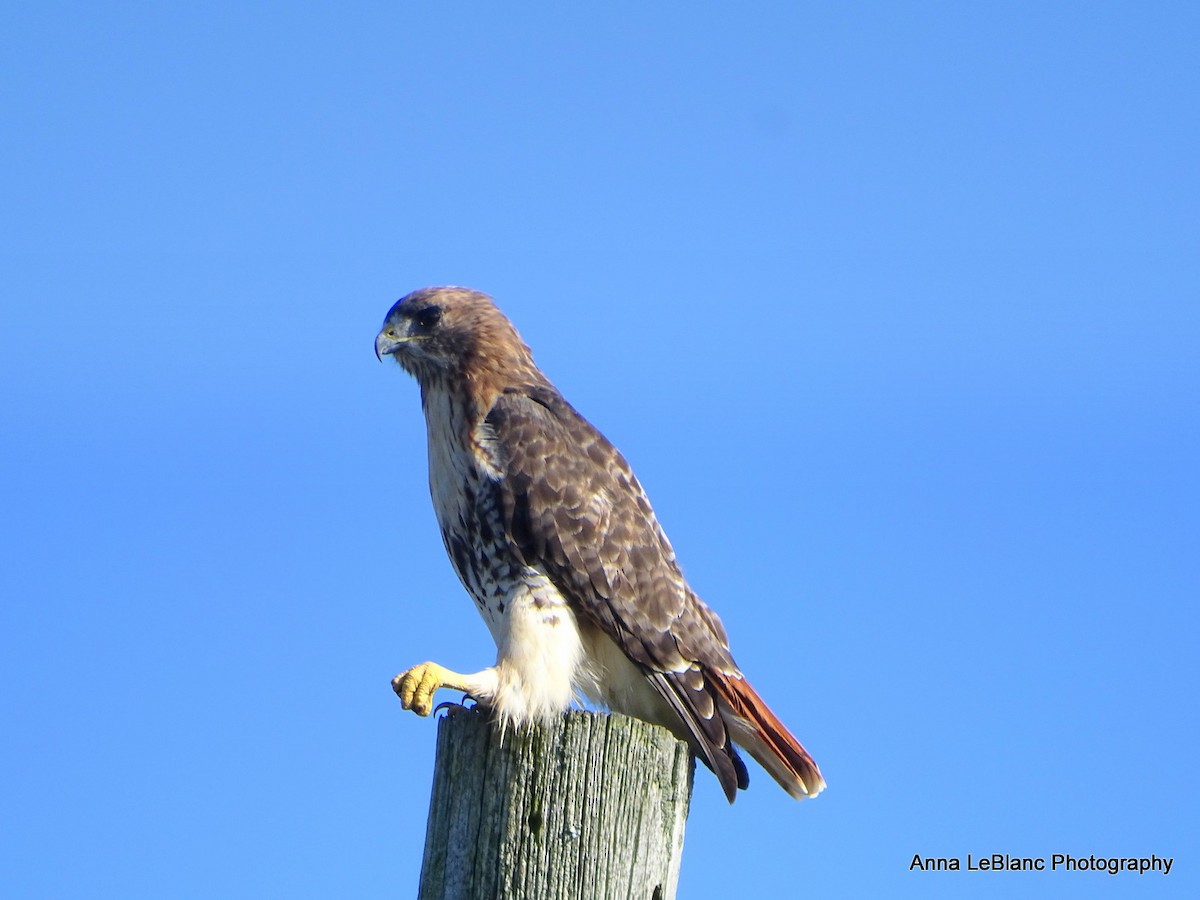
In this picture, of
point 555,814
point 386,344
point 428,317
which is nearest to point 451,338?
point 428,317

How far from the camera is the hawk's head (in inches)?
216

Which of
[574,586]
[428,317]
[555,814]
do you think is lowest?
[555,814]

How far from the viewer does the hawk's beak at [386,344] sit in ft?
18.6

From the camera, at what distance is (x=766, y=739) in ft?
15.2

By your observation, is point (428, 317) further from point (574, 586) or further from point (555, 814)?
point (555, 814)

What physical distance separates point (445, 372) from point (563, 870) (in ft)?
9.21

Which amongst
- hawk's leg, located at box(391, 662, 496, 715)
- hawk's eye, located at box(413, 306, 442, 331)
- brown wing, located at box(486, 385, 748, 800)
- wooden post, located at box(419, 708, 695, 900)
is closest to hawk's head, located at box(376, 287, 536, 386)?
hawk's eye, located at box(413, 306, 442, 331)

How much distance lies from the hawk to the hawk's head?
127 mm

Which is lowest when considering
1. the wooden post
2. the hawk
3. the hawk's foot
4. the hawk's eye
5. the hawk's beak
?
the wooden post

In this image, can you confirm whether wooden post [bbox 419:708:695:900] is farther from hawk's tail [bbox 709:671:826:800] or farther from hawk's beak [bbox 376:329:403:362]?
hawk's beak [bbox 376:329:403:362]

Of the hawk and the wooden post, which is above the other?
the hawk

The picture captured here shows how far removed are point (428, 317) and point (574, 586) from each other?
1623 millimetres

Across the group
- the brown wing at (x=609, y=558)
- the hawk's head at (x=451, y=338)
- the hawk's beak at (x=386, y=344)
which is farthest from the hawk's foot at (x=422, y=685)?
the hawk's beak at (x=386, y=344)

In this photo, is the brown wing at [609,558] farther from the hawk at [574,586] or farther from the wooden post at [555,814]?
the wooden post at [555,814]
